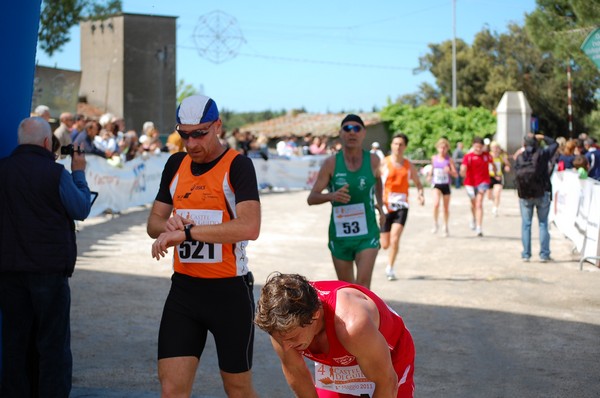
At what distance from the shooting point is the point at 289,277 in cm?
363

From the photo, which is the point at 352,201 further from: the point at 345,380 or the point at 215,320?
the point at 345,380

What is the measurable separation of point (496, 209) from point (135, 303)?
1368 centimetres

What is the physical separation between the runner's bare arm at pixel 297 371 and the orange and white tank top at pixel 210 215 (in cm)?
105

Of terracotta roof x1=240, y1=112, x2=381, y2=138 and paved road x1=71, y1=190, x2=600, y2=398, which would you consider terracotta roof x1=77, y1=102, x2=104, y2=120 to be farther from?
paved road x1=71, y1=190, x2=600, y2=398

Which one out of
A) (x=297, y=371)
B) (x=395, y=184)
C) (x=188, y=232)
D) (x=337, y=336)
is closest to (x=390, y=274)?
(x=395, y=184)

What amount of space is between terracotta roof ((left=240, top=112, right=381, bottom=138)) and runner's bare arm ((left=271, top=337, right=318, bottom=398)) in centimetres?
4776

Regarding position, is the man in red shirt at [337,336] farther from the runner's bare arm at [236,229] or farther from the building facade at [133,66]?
the building facade at [133,66]

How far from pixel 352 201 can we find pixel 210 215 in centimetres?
367

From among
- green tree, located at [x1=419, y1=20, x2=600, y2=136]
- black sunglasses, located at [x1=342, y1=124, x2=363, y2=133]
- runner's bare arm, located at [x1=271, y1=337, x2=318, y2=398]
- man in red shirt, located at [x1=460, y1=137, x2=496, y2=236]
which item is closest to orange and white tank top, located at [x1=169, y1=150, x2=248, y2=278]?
runner's bare arm, located at [x1=271, y1=337, x2=318, y2=398]

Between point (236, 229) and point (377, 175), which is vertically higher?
point (377, 175)

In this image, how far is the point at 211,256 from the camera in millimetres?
4930

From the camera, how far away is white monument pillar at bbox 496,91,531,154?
37875mm

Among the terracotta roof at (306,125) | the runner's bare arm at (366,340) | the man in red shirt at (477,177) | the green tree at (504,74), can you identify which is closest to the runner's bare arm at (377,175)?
the runner's bare arm at (366,340)

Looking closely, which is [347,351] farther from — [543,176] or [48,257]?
[543,176]
